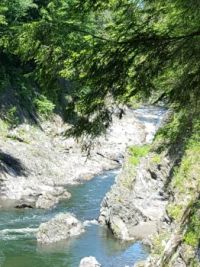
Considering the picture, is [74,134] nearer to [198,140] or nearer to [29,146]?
[198,140]

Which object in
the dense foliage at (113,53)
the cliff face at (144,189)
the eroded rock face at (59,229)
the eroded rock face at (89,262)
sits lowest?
the eroded rock face at (59,229)

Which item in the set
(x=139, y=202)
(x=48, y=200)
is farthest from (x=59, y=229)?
(x=48, y=200)

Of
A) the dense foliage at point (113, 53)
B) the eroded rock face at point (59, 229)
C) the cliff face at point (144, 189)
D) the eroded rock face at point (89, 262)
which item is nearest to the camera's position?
the dense foliage at point (113, 53)

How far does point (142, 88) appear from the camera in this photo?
6.81m

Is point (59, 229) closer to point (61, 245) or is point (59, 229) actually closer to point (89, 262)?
point (61, 245)

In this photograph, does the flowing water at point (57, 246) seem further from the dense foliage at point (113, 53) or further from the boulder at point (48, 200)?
the dense foliage at point (113, 53)

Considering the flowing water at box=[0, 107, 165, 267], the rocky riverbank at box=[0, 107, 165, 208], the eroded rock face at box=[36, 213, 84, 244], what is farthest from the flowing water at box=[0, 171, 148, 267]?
the rocky riverbank at box=[0, 107, 165, 208]

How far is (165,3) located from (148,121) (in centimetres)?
4162

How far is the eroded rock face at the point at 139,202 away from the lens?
74.7 feet

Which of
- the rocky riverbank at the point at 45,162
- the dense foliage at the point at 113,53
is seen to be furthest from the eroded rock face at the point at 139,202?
the dense foliage at the point at 113,53

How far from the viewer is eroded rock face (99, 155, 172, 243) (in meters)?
22.8

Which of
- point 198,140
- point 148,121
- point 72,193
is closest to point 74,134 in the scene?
point 198,140

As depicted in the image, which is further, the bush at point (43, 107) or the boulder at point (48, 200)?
the bush at point (43, 107)

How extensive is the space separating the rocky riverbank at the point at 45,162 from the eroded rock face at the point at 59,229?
4096 millimetres
